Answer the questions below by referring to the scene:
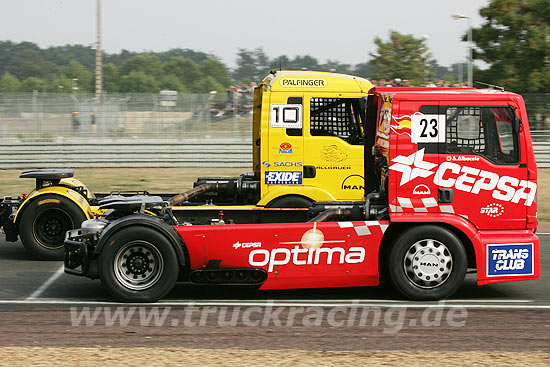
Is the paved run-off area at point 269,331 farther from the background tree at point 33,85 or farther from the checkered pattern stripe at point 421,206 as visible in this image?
the background tree at point 33,85

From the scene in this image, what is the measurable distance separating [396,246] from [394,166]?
0.82 meters

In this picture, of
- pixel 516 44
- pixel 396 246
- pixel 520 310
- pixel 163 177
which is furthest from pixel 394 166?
pixel 516 44

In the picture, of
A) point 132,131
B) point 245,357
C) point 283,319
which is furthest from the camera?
point 132,131

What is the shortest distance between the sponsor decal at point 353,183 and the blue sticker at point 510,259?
297 cm

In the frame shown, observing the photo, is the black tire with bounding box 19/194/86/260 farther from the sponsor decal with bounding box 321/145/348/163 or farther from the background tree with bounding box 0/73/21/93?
the background tree with bounding box 0/73/21/93

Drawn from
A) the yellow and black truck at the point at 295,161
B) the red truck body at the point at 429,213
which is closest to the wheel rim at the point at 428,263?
the red truck body at the point at 429,213

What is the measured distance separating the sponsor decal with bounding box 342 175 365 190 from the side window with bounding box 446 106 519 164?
285 centimetres

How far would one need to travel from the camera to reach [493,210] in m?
8.04

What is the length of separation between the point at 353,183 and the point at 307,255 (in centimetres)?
294

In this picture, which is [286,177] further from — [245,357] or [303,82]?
[245,357]

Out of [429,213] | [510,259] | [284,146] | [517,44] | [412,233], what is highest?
[517,44]

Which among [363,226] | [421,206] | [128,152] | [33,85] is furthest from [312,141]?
[33,85]

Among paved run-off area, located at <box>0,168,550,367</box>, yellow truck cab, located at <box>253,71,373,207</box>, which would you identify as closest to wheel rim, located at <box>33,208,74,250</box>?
paved run-off area, located at <box>0,168,550,367</box>

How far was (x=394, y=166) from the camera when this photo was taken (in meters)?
8.02
